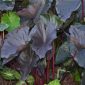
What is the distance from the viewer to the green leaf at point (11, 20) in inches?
71.2

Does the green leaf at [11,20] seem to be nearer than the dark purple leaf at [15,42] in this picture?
No

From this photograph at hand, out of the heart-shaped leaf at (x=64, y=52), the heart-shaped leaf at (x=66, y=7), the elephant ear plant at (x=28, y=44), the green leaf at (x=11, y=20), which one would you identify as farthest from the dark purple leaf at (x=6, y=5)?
the heart-shaped leaf at (x=64, y=52)

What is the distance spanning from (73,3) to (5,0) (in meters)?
0.43

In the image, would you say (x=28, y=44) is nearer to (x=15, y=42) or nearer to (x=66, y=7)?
(x=15, y=42)

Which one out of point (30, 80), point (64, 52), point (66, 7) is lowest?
point (30, 80)

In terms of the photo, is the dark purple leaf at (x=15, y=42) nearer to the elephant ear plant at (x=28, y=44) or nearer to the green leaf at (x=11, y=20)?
the elephant ear plant at (x=28, y=44)

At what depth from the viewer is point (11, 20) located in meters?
1.82

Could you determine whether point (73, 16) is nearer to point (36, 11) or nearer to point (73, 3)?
point (73, 3)

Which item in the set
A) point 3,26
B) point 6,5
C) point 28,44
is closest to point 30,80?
point 28,44

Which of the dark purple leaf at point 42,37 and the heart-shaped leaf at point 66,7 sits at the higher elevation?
the heart-shaped leaf at point 66,7

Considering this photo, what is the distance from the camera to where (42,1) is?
175 centimetres

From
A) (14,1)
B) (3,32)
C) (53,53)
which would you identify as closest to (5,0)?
(14,1)

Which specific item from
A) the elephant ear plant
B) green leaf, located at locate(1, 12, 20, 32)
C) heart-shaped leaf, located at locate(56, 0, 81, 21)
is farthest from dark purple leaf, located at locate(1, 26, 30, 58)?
heart-shaped leaf, located at locate(56, 0, 81, 21)

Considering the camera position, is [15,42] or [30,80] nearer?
[15,42]
